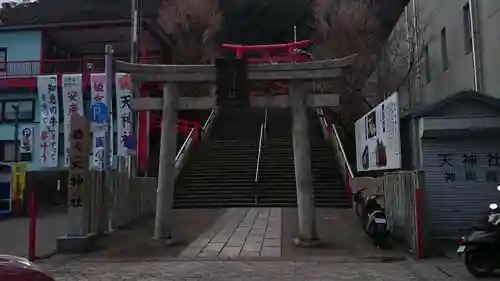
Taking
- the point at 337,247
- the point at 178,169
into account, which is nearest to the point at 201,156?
the point at 178,169

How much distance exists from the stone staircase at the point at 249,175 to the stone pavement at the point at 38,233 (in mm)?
4367

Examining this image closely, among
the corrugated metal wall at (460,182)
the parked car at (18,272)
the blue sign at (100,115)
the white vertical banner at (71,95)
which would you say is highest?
the white vertical banner at (71,95)

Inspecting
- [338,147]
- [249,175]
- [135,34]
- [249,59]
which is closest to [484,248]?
[249,175]

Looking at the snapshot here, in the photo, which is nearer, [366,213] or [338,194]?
[366,213]

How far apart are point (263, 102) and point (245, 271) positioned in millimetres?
4705

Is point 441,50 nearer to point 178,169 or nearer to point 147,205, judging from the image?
point 178,169

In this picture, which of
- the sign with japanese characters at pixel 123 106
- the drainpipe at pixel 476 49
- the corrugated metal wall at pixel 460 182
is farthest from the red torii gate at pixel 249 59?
the corrugated metal wall at pixel 460 182

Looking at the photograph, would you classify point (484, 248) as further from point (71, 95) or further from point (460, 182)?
point (71, 95)

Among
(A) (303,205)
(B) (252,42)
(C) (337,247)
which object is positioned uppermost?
(B) (252,42)

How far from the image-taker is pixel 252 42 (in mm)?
44875

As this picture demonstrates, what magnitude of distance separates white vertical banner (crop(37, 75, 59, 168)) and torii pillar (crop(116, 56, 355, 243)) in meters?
12.8

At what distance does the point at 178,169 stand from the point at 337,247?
1148cm

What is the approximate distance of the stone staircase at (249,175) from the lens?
66.1 ft

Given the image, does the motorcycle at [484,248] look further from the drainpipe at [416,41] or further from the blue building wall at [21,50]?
the blue building wall at [21,50]
